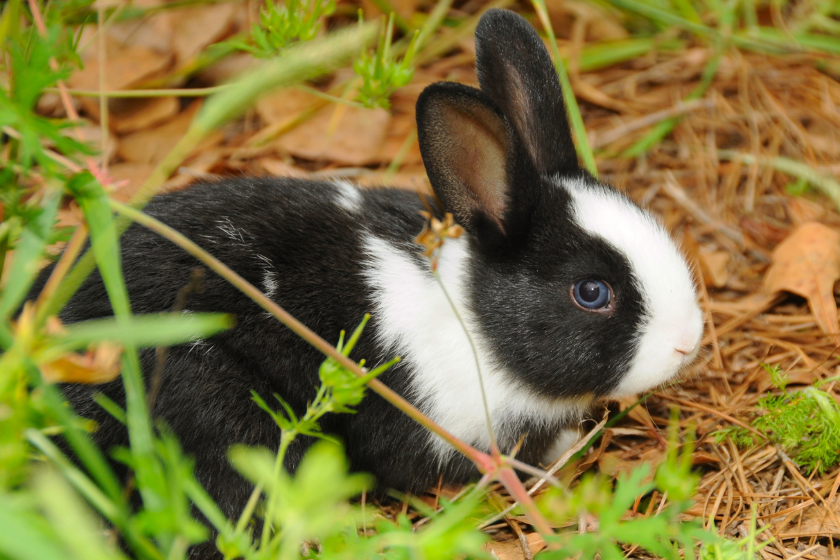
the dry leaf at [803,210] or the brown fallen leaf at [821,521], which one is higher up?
the dry leaf at [803,210]

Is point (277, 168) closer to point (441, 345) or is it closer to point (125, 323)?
point (441, 345)

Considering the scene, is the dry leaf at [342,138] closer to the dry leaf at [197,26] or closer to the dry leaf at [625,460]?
the dry leaf at [197,26]

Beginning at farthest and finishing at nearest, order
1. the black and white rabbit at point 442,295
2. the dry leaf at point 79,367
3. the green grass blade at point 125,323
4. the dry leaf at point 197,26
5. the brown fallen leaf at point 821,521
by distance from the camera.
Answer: the dry leaf at point 197,26, the black and white rabbit at point 442,295, the brown fallen leaf at point 821,521, the dry leaf at point 79,367, the green grass blade at point 125,323

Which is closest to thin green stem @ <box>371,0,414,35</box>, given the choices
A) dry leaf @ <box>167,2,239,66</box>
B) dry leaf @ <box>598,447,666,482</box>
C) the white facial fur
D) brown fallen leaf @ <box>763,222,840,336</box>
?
dry leaf @ <box>167,2,239,66</box>

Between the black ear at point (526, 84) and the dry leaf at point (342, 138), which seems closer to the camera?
the black ear at point (526, 84)

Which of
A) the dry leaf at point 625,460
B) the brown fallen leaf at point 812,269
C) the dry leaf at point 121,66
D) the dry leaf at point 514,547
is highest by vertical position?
the dry leaf at point 121,66

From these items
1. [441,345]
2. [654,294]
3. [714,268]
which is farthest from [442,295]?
[714,268]

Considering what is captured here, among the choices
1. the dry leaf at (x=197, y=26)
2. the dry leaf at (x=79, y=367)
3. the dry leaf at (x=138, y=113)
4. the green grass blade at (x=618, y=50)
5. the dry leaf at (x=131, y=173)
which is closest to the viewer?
the dry leaf at (x=79, y=367)

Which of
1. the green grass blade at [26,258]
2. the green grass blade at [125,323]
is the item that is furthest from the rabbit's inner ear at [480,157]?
the green grass blade at [26,258]
